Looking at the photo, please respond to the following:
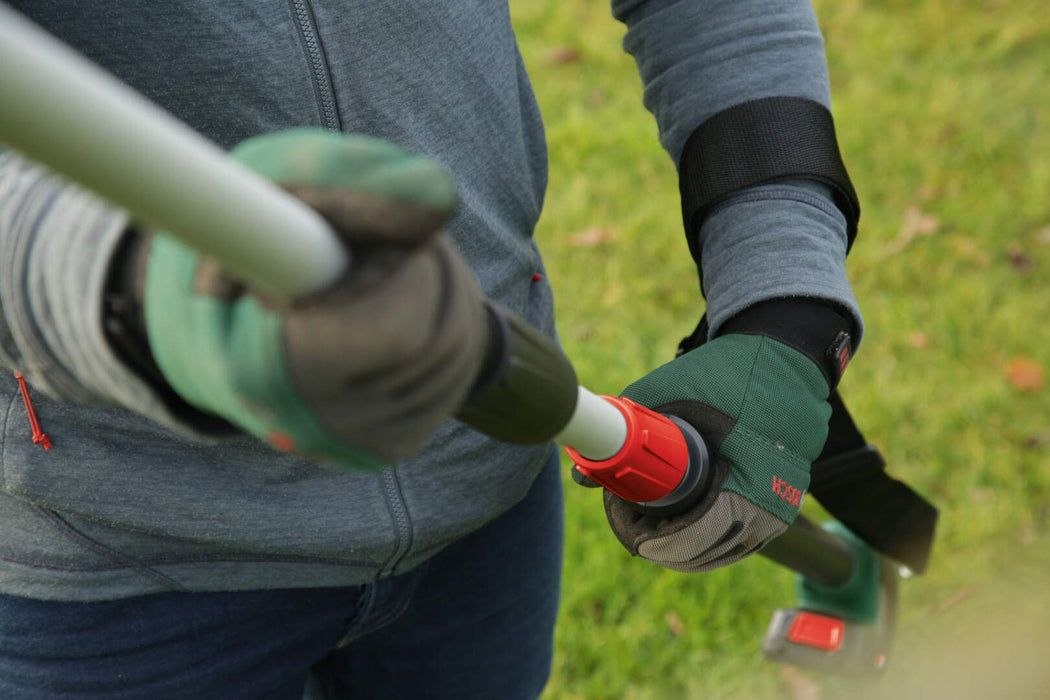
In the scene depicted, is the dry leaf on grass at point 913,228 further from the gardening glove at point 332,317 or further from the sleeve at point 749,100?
the gardening glove at point 332,317

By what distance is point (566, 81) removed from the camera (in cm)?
393

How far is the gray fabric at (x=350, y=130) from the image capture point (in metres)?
0.92

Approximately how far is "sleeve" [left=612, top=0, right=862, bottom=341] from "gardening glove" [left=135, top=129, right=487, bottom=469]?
0.67m

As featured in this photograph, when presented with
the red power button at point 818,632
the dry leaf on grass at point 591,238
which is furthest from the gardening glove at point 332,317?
the dry leaf on grass at point 591,238

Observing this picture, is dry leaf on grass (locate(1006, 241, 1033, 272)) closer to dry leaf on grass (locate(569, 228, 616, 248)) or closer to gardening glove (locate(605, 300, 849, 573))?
dry leaf on grass (locate(569, 228, 616, 248))

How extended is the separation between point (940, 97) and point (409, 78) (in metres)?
3.10

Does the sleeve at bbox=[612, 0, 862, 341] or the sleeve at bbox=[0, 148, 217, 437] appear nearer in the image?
the sleeve at bbox=[0, 148, 217, 437]

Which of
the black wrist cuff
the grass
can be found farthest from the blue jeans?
the grass

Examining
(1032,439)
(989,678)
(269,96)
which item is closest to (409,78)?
(269,96)

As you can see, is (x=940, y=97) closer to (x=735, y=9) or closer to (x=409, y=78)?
(x=735, y=9)

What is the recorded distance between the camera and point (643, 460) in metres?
1.05

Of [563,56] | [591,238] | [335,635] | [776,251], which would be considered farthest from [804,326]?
[563,56]

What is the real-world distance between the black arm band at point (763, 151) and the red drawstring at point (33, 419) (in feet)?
2.77

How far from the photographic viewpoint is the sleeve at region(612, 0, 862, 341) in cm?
120
